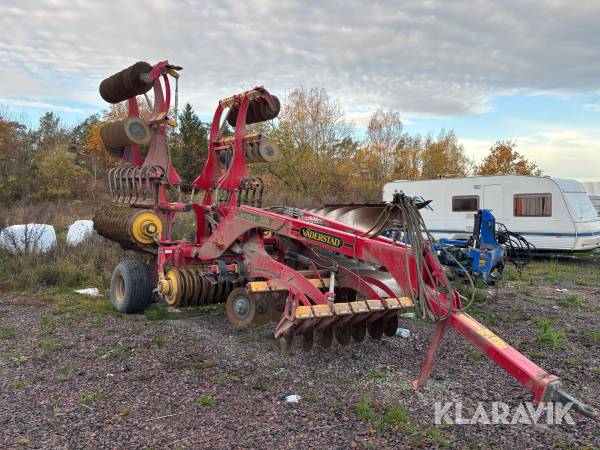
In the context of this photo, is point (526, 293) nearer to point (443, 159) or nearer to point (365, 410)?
point (365, 410)

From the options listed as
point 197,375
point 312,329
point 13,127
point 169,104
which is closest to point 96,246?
point 169,104

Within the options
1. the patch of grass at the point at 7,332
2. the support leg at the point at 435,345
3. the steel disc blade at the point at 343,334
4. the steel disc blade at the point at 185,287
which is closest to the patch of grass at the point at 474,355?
the support leg at the point at 435,345

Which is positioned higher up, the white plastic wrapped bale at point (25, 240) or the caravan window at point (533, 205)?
the caravan window at point (533, 205)

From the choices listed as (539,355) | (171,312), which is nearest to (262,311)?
(171,312)

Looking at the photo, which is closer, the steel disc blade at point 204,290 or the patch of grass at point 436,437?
the patch of grass at point 436,437

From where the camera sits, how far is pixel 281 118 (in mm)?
29812

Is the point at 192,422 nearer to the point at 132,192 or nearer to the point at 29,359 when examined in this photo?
the point at 29,359

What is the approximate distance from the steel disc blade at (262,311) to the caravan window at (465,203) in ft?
38.8

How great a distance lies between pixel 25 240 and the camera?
10.3 m

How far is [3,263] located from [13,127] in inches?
797

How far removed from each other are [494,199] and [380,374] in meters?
11.8

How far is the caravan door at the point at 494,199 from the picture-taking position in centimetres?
1498

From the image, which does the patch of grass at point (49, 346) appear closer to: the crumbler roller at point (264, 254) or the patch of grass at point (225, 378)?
the crumbler roller at point (264, 254)

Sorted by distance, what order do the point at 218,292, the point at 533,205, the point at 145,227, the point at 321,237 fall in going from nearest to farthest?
the point at 321,237 → the point at 218,292 → the point at 145,227 → the point at 533,205
